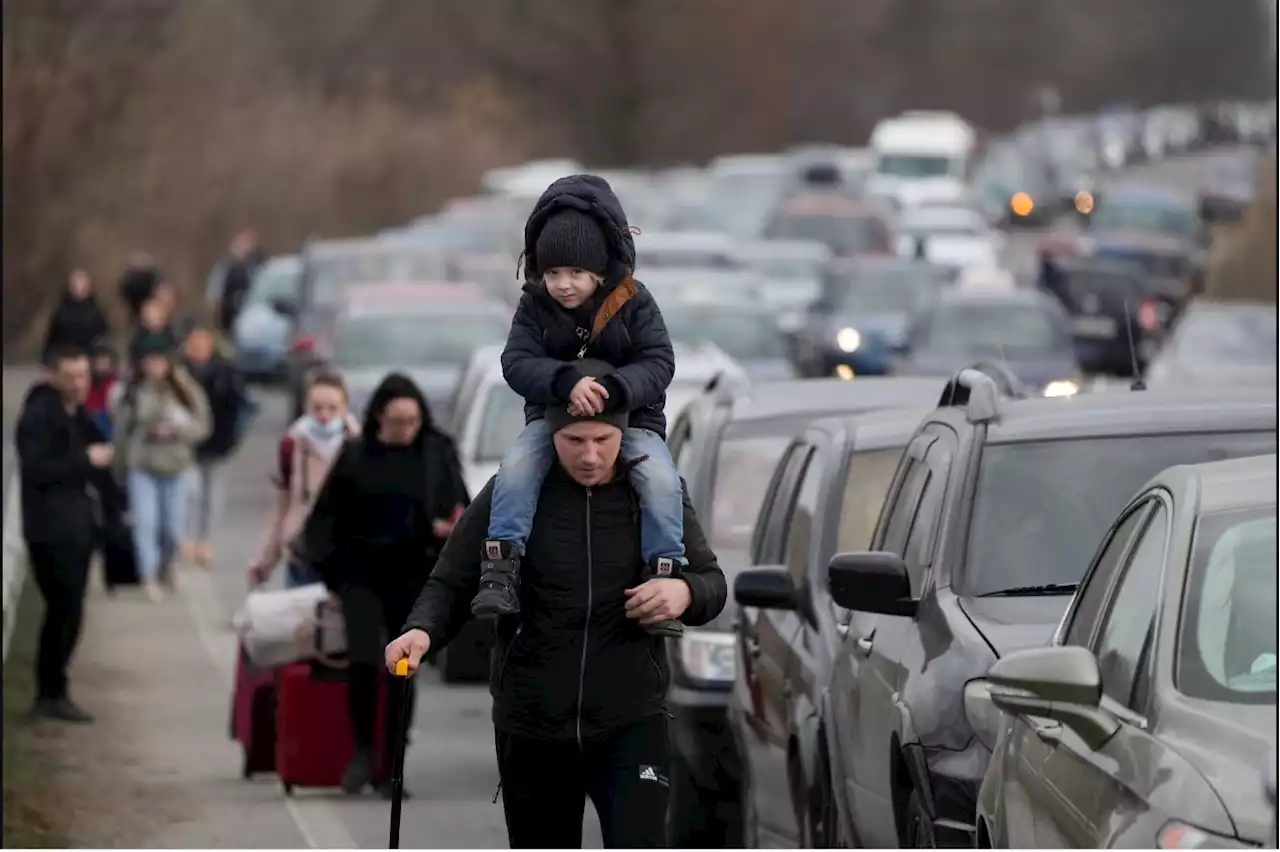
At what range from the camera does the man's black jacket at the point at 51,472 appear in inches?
625

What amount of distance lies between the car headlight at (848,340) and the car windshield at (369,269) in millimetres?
4393

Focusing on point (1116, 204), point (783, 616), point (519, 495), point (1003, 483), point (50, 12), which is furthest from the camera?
point (1116, 204)

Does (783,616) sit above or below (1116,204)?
below

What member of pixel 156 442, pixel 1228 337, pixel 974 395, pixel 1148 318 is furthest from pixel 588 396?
pixel 1148 318

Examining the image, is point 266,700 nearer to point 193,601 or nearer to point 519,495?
point 519,495

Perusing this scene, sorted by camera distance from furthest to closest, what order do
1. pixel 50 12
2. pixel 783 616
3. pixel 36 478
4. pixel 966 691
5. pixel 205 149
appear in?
pixel 205 149 → pixel 50 12 → pixel 36 478 → pixel 783 616 → pixel 966 691

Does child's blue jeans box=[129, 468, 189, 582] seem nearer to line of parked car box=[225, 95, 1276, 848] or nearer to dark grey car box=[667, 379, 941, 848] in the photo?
line of parked car box=[225, 95, 1276, 848]

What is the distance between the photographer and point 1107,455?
912cm

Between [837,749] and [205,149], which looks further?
[205,149]

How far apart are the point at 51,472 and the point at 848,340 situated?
64.4 ft

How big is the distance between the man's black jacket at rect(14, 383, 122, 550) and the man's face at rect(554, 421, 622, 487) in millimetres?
9171

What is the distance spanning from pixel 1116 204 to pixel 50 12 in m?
34.8

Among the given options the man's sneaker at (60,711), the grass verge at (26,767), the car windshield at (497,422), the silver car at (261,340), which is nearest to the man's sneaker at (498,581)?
the grass verge at (26,767)

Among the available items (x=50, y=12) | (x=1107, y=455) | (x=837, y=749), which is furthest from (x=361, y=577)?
(x=50, y=12)
